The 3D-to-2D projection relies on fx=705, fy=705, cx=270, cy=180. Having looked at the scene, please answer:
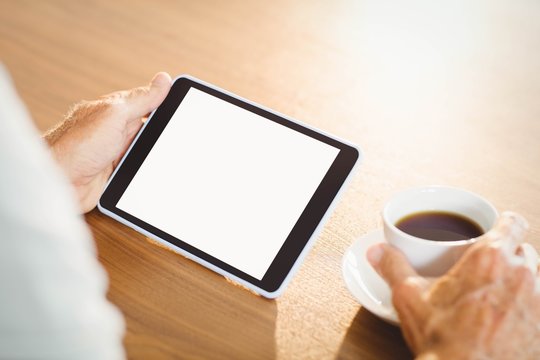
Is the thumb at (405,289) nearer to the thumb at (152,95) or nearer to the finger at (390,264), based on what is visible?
the finger at (390,264)

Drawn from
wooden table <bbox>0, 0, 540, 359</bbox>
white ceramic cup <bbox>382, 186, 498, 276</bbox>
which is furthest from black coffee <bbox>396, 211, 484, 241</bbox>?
wooden table <bbox>0, 0, 540, 359</bbox>

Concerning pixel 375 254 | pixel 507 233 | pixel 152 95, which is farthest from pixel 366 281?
pixel 152 95

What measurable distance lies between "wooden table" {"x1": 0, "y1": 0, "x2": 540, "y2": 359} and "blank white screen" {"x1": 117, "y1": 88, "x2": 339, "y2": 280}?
0.20 ft

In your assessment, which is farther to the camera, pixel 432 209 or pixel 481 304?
pixel 432 209

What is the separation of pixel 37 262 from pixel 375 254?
1.38ft

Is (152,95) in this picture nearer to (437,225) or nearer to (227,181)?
(227,181)

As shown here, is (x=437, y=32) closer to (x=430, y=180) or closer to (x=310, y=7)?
(x=310, y=7)

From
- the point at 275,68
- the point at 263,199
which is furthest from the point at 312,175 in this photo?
the point at 275,68

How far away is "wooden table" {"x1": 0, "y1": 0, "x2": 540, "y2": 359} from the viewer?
0.87m

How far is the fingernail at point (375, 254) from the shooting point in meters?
0.80

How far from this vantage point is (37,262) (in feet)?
1.61

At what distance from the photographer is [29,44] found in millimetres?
1436

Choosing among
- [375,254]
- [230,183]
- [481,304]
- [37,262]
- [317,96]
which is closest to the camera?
[37,262]

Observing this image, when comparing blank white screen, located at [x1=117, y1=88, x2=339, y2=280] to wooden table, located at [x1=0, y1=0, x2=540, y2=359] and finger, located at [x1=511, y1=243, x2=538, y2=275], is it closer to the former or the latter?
wooden table, located at [x1=0, y1=0, x2=540, y2=359]
